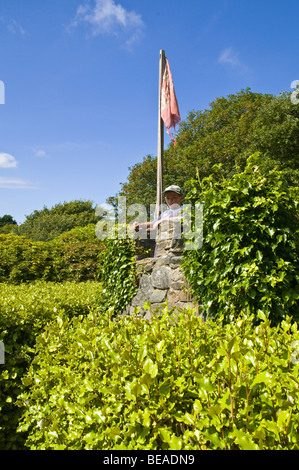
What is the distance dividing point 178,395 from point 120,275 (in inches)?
148

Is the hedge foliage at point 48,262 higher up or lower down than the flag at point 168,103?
lower down

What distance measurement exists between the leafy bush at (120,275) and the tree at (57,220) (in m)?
21.6

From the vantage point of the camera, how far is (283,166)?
14.4 meters

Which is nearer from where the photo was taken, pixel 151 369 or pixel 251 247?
pixel 151 369

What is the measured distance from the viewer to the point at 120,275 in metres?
5.31

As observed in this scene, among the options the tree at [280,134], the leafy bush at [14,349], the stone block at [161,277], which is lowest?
the leafy bush at [14,349]

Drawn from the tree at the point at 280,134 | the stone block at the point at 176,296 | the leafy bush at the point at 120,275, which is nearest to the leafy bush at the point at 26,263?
the leafy bush at the point at 120,275

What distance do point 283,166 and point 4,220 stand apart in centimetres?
4186

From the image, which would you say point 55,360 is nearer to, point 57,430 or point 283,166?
point 57,430

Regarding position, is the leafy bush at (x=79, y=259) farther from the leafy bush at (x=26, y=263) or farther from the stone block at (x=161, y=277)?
the stone block at (x=161, y=277)

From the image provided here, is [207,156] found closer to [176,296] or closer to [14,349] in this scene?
[176,296]

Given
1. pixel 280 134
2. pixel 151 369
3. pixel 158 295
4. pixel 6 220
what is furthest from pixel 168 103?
pixel 6 220

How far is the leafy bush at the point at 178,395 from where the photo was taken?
1.33 meters
